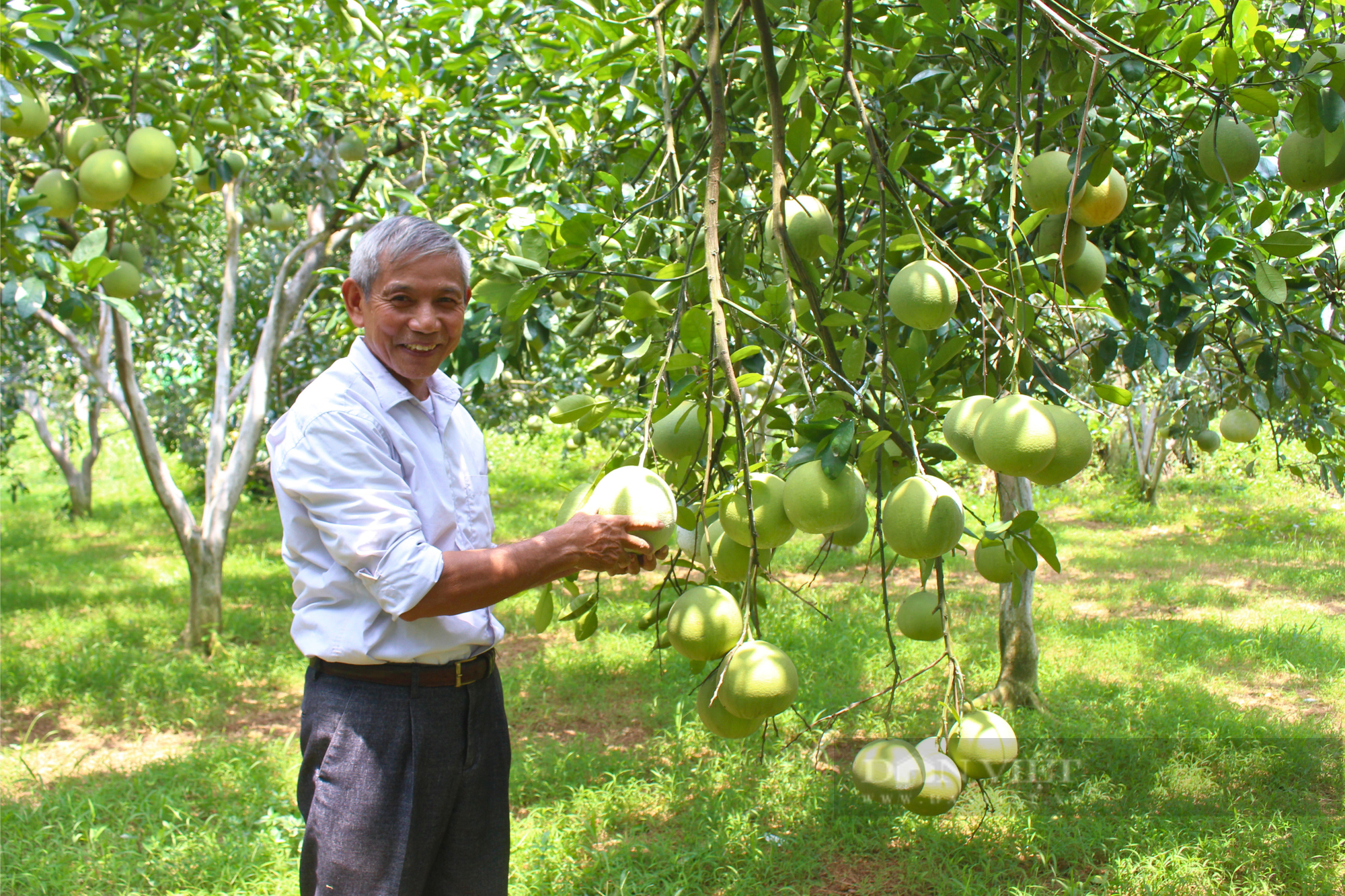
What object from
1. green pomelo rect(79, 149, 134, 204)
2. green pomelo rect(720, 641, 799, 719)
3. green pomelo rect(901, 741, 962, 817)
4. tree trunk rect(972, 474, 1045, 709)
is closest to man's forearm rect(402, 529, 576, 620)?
green pomelo rect(720, 641, 799, 719)

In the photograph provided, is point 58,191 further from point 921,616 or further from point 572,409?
point 921,616

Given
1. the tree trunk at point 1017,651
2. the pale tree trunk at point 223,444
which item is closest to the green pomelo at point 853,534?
the tree trunk at point 1017,651

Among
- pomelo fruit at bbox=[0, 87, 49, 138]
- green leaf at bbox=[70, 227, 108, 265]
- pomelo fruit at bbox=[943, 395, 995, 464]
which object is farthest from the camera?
pomelo fruit at bbox=[0, 87, 49, 138]

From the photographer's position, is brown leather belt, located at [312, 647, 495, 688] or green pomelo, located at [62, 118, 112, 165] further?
green pomelo, located at [62, 118, 112, 165]

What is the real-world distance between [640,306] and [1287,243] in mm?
989

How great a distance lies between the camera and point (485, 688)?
1618mm

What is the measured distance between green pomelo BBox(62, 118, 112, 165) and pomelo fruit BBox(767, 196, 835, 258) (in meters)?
2.07

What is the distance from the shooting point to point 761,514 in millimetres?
1124

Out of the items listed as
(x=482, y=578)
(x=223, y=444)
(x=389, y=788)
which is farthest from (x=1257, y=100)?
(x=223, y=444)

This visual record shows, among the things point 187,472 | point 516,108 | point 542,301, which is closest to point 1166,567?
point 516,108

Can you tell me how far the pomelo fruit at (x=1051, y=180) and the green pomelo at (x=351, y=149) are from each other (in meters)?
3.58

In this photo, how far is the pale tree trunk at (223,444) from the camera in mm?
4992

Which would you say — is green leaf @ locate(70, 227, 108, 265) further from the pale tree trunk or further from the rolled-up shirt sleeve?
the pale tree trunk

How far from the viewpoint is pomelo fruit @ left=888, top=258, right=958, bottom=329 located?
120 centimetres
